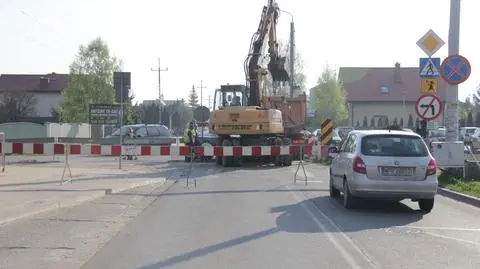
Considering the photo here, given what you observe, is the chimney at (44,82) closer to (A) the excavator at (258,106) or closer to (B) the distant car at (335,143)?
(B) the distant car at (335,143)

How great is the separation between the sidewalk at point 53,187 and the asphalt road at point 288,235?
1.75m

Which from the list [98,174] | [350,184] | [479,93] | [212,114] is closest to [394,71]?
[479,93]

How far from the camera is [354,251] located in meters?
8.53

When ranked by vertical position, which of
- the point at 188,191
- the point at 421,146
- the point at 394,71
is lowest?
the point at 188,191

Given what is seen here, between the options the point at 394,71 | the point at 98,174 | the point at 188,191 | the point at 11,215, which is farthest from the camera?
the point at 394,71

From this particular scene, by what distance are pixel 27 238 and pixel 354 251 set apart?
15.4 feet

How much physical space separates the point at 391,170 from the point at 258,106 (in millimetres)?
16249

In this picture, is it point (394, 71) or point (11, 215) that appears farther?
point (394, 71)

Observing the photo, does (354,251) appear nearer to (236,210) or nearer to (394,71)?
(236,210)

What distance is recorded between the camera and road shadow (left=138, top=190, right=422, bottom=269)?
8.78 meters

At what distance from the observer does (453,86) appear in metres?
18.2

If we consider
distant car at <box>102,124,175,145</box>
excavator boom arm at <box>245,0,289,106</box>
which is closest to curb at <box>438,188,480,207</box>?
excavator boom arm at <box>245,0,289,106</box>

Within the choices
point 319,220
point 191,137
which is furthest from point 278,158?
point 319,220

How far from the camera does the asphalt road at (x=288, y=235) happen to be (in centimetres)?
792
